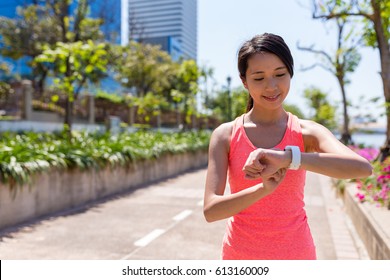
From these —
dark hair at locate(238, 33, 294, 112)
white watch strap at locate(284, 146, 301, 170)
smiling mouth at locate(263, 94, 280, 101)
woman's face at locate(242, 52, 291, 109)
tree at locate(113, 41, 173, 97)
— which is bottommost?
white watch strap at locate(284, 146, 301, 170)

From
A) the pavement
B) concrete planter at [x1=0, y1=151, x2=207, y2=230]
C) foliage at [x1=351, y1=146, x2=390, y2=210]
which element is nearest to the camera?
the pavement

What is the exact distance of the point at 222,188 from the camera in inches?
53.7

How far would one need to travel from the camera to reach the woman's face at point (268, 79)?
1.38m

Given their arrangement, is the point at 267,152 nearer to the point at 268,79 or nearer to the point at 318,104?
the point at 268,79

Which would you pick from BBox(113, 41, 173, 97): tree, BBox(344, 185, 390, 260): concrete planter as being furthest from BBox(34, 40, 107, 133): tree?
BBox(113, 41, 173, 97): tree

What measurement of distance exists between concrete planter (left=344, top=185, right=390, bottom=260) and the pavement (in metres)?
0.22

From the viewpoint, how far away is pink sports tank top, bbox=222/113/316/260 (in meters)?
1.42

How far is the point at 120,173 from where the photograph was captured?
946 cm

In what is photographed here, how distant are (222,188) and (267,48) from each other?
0.52 metres

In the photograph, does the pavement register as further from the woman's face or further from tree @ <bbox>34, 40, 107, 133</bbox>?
tree @ <bbox>34, 40, 107, 133</bbox>

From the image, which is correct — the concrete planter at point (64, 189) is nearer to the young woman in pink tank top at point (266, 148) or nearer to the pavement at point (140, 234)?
the pavement at point (140, 234)

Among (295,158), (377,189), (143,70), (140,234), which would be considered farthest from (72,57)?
(143,70)

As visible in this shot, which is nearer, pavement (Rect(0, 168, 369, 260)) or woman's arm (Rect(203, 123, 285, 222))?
woman's arm (Rect(203, 123, 285, 222))
